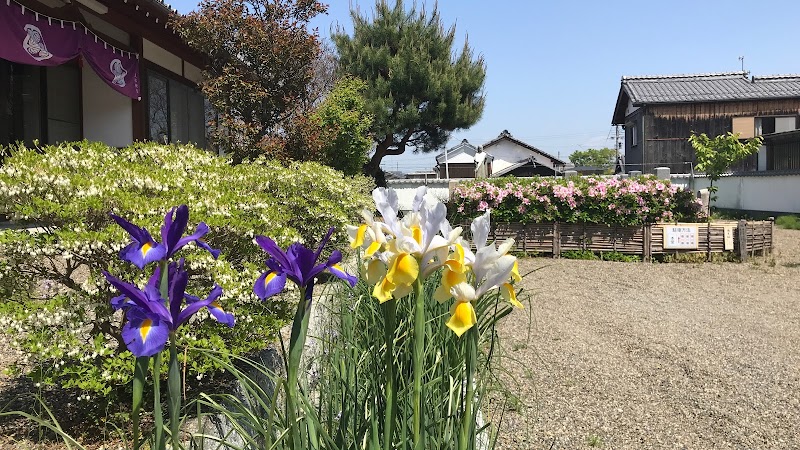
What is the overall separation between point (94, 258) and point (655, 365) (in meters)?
3.65

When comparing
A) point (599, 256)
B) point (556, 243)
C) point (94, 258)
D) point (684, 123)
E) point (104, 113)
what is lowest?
point (599, 256)

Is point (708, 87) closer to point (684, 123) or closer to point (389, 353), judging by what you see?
point (684, 123)

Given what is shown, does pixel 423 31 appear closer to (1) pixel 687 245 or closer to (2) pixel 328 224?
(1) pixel 687 245

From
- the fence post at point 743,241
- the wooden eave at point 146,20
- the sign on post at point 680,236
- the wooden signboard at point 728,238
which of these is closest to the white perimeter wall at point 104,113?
the wooden eave at point 146,20

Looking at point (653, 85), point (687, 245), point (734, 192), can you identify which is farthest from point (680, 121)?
point (687, 245)

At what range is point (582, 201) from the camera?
9570 millimetres

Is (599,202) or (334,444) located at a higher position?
(599,202)

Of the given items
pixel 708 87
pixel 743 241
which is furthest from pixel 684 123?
pixel 743 241

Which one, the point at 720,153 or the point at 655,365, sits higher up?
the point at 720,153

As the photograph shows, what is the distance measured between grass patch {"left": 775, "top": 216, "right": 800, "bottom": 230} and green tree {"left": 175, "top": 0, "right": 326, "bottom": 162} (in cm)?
1196

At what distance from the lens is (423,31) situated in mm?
19125

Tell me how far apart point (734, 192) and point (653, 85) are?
776 centimetres

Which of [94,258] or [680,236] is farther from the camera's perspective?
[680,236]

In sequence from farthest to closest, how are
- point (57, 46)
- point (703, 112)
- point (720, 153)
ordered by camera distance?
1. point (703, 112)
2. point (720, 153)
3. point (57, 46)
